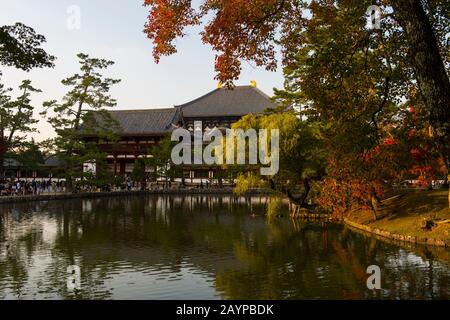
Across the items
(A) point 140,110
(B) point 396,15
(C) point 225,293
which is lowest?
(C) point 225,293

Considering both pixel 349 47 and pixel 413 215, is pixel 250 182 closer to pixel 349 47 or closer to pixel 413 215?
pixel 413 215

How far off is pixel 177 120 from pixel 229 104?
8815 millimetres

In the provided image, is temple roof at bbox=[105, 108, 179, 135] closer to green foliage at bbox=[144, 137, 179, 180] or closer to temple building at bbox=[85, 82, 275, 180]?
temple building at bbox=[85, 82, 275, 180]

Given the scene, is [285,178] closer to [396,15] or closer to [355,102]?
[355,102]

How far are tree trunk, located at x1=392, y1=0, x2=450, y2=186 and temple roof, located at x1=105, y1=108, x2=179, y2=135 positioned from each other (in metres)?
60.4

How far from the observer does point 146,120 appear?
7169cm

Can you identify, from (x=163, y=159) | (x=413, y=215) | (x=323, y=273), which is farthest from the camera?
(x=163, y=159)

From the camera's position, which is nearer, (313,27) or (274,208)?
(313,27)

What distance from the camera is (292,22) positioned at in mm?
12344

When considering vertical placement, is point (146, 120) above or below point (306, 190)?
above

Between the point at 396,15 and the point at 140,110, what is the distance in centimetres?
6835

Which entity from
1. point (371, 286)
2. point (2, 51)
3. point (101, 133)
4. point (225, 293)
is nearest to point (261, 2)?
point (225, 293)

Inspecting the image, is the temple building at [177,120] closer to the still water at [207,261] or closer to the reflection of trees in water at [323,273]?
the still water at [207,261]

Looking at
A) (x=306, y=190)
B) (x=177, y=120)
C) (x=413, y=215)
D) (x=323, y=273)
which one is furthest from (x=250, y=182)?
(x=177, y=120)
